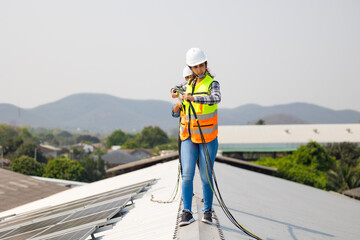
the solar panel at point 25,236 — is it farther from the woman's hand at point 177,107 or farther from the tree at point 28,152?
the tree at point 28,152

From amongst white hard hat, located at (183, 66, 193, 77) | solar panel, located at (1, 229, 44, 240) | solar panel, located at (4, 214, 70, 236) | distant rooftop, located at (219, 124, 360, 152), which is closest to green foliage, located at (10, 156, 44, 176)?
distant rooftop, located at (219, 124, 360, 152)

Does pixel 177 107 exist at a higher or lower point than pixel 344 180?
higher

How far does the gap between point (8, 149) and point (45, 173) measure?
58666mm

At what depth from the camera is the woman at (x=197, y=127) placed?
512 cm

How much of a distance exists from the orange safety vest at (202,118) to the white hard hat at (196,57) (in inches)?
9.6

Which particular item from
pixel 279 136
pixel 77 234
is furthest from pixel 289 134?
pixel 77 234

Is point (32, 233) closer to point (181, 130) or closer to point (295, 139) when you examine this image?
point (181, 130)

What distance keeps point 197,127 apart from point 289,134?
78.9 m

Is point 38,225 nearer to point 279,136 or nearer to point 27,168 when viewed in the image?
point 27,168

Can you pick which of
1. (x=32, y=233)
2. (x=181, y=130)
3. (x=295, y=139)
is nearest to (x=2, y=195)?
(x=32, y=233)

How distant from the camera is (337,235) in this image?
7254 millimetres

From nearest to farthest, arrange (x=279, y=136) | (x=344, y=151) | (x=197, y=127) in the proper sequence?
(x=197, y=127) → (x=344, y=151) → (x=279, y=136)

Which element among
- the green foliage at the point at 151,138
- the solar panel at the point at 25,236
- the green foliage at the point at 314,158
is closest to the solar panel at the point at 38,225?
the solar panel at the point at 25,236

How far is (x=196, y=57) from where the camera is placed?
514cm
